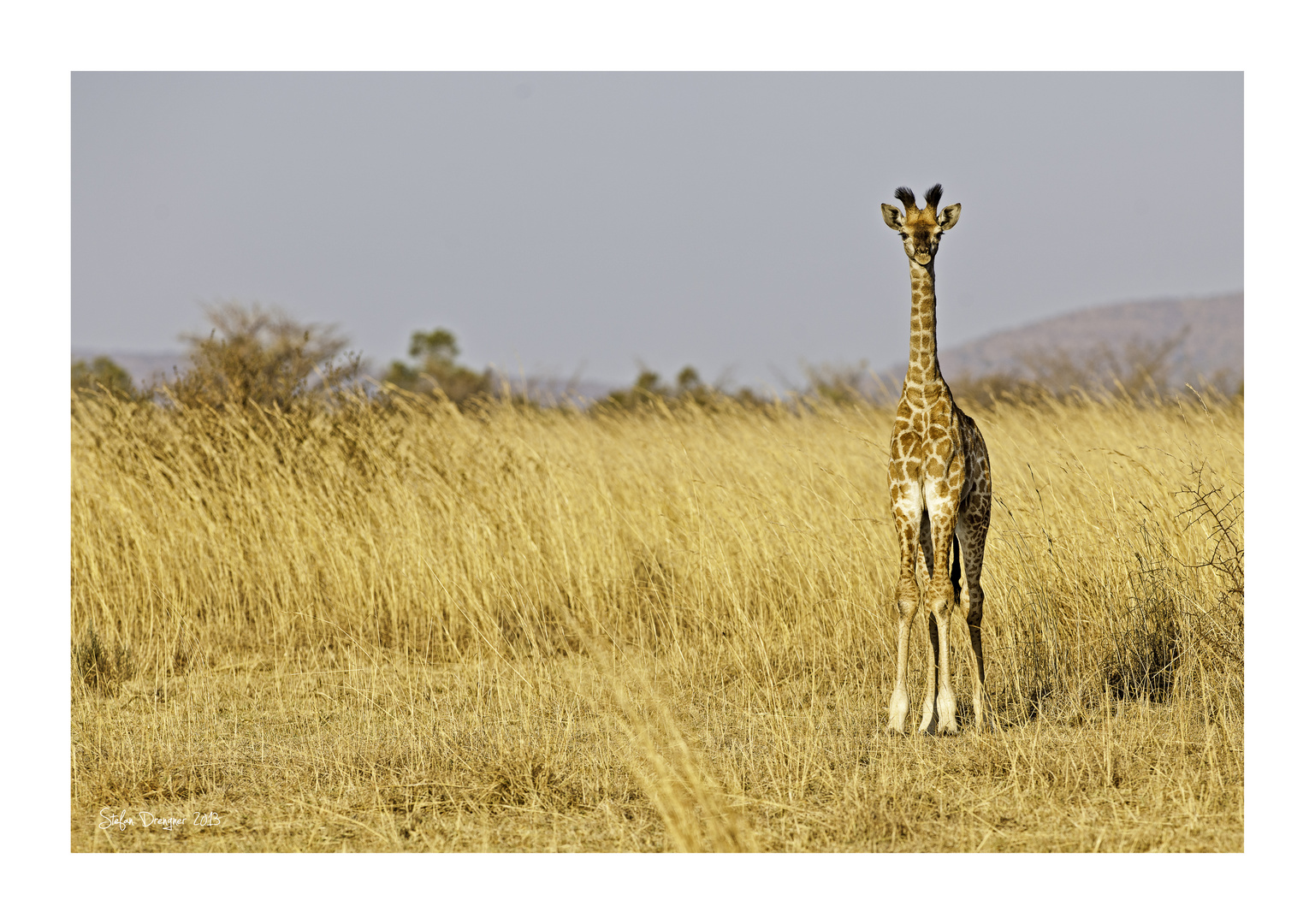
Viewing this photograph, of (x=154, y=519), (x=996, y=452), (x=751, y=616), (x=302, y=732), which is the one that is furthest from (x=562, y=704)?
(x=996, y=452)

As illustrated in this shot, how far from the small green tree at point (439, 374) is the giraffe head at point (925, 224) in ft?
23.7

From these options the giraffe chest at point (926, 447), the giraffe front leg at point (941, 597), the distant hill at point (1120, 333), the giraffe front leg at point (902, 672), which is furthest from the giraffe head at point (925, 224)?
the distant hill at point (1120, 333)

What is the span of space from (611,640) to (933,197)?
348 centimetres

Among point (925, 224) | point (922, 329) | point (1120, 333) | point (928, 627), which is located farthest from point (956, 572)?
point (1120, 333)

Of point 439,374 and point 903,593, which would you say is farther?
point 439,374

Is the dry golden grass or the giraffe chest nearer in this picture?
the dry golden grass

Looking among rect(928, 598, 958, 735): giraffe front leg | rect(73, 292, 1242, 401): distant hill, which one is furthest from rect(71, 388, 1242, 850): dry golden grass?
rect(73, 292, 1242, 401): distant hill

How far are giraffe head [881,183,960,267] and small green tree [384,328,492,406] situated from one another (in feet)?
23.7

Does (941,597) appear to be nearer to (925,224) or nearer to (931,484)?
(931,484)

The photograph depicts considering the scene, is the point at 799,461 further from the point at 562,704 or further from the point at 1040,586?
the point at 562,704

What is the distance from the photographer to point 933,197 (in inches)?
177

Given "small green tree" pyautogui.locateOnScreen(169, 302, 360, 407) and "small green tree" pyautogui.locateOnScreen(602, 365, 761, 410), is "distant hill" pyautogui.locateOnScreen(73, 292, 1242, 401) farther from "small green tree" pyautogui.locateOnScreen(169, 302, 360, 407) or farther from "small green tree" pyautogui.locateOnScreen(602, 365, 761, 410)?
"small green tree" pyautogui.locateOnScreen(169, 302, 360, 407)

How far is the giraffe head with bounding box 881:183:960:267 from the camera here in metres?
4.49

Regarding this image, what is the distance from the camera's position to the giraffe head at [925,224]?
4.49m
